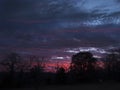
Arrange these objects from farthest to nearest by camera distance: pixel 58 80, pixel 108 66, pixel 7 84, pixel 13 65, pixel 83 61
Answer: pixel 108 66 < pixel 83 61 < pixel 13 65 < pixel 58 80 < pixel 7 84

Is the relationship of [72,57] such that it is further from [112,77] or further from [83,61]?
[112,77]

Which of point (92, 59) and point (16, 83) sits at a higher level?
point (92, 59)

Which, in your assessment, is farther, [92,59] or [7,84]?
[92,59]

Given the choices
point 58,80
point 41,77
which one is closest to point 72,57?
point 58,80

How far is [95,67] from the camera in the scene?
3469 inches

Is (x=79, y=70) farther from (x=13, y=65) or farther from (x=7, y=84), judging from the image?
(x=7, y=84)

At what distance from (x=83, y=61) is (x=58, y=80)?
50.1 ft

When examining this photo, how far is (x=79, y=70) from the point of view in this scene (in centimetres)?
8438

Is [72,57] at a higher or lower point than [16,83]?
higher

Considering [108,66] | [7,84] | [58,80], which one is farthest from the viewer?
[108,66]

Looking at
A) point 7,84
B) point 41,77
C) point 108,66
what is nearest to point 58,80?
point 41,77

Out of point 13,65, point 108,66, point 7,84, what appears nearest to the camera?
point 7,84

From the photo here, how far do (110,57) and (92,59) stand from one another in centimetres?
1070

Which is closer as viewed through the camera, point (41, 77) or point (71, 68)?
point (41, 77)
